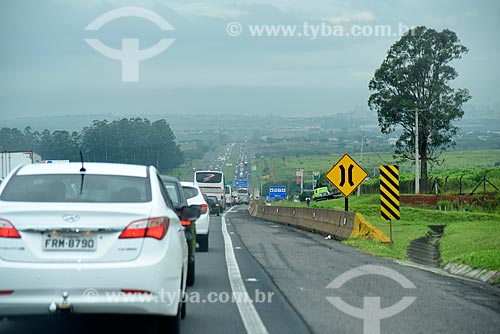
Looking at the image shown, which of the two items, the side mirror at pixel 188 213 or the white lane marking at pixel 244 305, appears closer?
the white lane marking at pixel 244 305

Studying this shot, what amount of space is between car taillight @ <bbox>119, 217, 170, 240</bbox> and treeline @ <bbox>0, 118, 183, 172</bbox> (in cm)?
2673

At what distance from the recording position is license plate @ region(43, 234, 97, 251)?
821 centimetres

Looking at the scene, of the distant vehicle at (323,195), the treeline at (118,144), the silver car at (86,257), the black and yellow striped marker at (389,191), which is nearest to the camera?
the silver car at (86,257)

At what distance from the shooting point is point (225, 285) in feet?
47.3

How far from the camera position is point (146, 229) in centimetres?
842

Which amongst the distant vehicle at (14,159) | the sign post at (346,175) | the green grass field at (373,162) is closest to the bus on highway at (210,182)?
the green grass field at (373,162)

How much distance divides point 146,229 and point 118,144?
35165 mm

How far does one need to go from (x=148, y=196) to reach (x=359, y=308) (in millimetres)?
3964

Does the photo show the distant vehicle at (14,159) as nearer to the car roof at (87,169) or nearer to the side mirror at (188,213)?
the side mirror at (188,213)

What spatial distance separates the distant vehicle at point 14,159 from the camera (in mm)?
42562

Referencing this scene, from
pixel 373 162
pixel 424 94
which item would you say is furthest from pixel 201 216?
pixel 373 162

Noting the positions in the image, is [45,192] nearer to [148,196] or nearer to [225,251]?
[148,196]

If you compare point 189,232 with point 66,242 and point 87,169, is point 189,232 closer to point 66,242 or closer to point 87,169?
point 87,169

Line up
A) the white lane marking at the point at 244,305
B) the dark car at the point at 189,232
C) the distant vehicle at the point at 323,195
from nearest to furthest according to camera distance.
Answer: the white lane marking at the point at 244,305, the dark car at the point at 189,232, the distant vehicle at the point at 323,195
